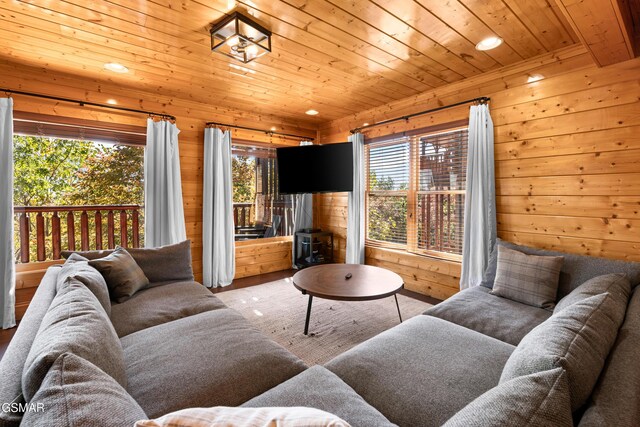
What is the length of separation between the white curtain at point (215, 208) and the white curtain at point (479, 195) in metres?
2.98

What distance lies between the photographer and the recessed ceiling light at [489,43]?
96.5 inches

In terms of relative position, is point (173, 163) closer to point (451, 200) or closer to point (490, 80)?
point (451, 200)

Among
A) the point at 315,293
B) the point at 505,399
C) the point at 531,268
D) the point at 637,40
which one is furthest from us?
the point at 315,293

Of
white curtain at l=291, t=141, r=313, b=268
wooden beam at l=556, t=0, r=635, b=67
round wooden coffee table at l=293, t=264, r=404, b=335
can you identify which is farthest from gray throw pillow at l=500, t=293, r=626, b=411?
white curtain at l=291, t=141, r=313, b=268

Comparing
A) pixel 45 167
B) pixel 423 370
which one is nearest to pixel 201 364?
pixel 423 370

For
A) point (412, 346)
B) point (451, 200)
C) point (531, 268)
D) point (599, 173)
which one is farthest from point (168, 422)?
point (451, 200)

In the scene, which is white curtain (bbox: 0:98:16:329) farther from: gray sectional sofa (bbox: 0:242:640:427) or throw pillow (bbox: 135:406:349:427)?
throw pillow (bbox: 135:406:349:427)

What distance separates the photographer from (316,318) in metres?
3.08

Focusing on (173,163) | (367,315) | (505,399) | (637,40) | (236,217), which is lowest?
(367,315)

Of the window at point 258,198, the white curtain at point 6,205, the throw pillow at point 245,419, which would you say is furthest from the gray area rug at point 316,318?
the white curtain at point 6,205

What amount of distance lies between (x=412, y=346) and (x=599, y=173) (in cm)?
224

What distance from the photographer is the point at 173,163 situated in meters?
3.74

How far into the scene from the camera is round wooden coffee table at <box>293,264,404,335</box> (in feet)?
7.97

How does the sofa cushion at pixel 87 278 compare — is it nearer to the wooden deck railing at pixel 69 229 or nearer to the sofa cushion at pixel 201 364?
the sofa cushion at pixel 201 364
